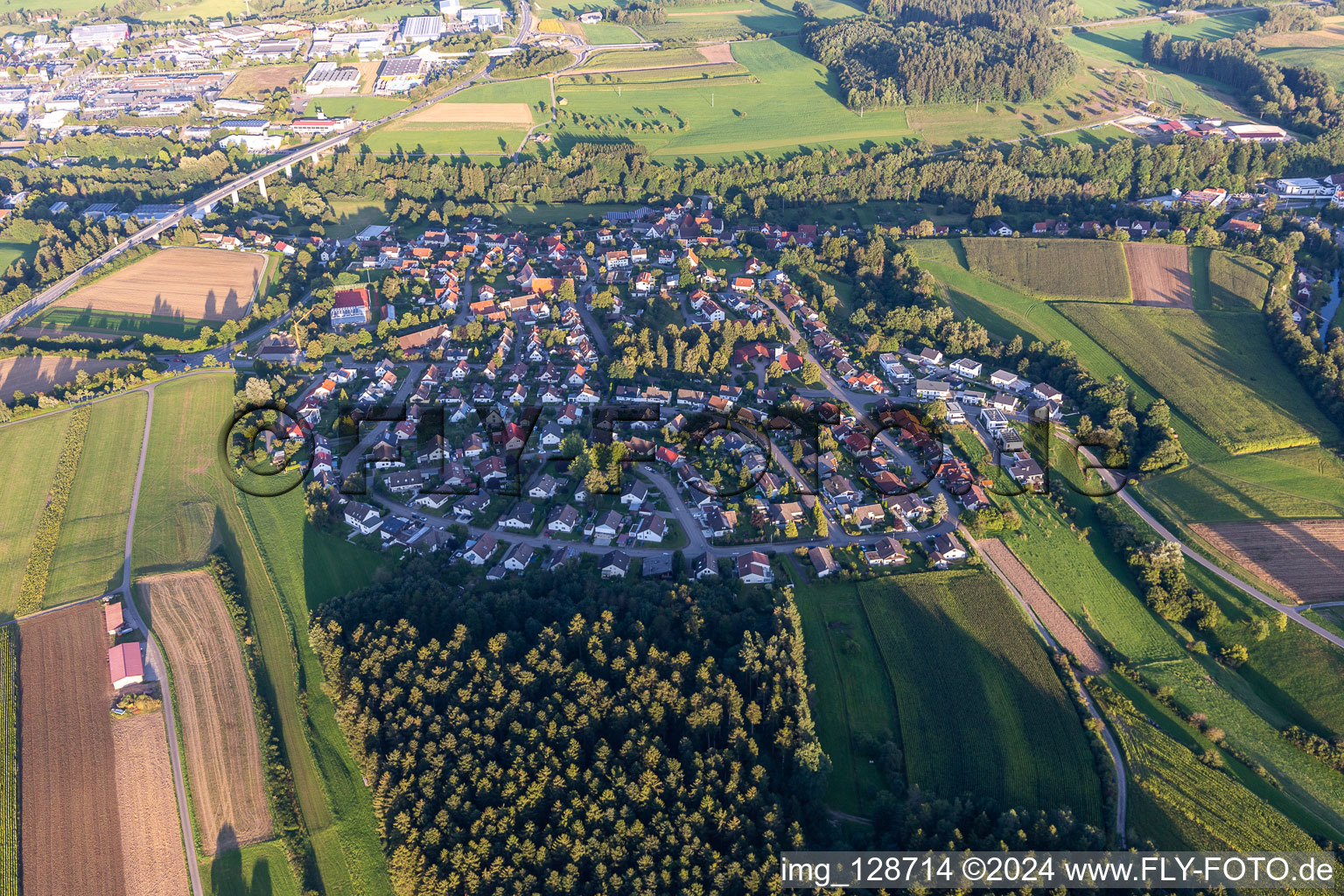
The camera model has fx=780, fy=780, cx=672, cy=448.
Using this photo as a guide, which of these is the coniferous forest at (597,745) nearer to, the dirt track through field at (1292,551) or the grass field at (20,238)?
the dirt track through field at (1292,551)

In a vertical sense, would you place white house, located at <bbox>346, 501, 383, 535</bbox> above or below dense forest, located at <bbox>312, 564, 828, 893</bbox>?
above

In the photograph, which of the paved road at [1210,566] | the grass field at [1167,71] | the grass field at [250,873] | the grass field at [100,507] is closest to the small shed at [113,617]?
the grass field at [100,507]

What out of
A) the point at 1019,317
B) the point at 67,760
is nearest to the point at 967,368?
the point at 1019,317

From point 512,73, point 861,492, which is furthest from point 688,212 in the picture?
point 512,73

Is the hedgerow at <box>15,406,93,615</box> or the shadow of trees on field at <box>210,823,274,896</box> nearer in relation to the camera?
the shadow of trees on field at <box>210,823,274,896</box>

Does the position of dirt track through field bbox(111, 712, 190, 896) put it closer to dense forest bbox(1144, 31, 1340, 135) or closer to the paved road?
the paved road

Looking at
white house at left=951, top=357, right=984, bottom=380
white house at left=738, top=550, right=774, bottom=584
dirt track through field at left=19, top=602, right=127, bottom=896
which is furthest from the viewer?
white house at left=951, top=357, right=984, bottom=380

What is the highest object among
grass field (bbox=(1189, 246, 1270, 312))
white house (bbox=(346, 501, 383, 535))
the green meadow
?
grass field (bbox=(1189, 246, 1270, 312))

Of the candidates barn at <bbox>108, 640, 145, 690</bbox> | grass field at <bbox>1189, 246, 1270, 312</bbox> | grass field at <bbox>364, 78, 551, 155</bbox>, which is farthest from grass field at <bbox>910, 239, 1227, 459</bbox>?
barn at <bbox>108, 640, 145, 690</bbox>
